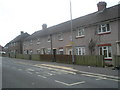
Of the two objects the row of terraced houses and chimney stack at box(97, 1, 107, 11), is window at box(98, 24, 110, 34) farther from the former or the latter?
chimney stack at box(97, 1, 107, 11)

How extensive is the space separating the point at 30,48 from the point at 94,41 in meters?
23.8

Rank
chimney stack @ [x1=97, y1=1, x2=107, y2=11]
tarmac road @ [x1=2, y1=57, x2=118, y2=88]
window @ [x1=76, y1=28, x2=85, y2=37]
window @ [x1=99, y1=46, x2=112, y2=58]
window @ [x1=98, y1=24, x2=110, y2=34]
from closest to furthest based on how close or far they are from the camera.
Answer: tarmac road @ [x1=2, y1=57, x2=118, y2=88]
window @ [x1=99, y1=46, x2=112, y2=58]
window @ [x1=98, y1=24, x2=110, y2=34]
window @ [x1=76, y1=28, x2=85, y2=37]
chimney stack @ [x1=97, y1=1, x2=107, y2=11]

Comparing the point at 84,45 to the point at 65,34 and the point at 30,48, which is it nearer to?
the point at 65,34

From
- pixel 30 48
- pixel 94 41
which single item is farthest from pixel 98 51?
pixel 30 48

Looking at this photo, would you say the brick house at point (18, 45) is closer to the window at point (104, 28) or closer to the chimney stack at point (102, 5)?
the chimney stack at point (102, 5)

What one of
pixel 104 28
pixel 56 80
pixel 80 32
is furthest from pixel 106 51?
pixel 56 80

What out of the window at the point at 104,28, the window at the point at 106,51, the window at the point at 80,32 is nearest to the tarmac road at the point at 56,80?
the window at the point at 106,51

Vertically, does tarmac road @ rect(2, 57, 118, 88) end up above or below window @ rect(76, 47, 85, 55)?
below

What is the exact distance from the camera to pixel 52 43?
30.0 m

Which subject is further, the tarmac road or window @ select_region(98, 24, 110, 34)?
window @ select_region(98, 24, 110, 34)

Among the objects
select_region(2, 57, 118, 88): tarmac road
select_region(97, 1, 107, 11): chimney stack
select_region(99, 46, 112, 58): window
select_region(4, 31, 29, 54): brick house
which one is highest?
select_region(97, 1, 107, 11): chimney stack

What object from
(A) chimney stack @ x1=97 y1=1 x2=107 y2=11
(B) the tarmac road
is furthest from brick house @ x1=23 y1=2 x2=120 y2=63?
(B) the tarmac road

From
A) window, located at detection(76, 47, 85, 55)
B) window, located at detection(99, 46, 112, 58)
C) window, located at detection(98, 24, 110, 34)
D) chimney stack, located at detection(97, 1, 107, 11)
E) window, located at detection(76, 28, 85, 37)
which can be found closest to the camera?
window, located at detection(99, 46, 112, 58)

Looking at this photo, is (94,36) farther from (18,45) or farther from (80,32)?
(18,45)
